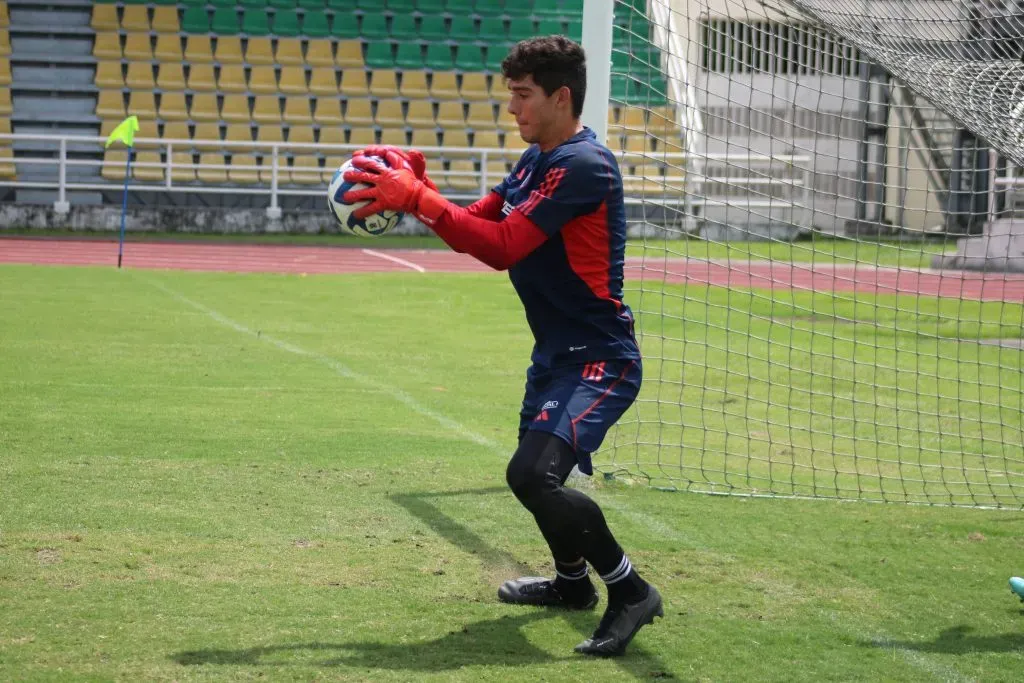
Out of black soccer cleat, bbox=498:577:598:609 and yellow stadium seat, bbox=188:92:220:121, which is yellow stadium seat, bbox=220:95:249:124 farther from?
black soccer cleat, bbox=498:577:598:609

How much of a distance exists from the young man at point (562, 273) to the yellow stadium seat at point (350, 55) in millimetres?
21359

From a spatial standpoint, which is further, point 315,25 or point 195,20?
point 315,25

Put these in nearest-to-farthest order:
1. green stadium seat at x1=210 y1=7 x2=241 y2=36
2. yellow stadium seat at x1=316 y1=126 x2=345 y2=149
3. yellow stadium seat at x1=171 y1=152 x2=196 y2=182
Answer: yellow stadium seat at x1=171 y1=152 x2=196 y2=182, yellow stadium seat at x1=316 y1=126 x2=345 y2=149, green stadium seat at x1=210 y1=7 x2=241 y2=36

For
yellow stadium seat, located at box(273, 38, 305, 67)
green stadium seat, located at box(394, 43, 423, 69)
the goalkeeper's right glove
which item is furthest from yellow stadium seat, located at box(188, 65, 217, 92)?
the goalkeeper's right glove

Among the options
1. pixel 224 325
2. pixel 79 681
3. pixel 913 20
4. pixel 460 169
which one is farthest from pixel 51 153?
pixel 79 681

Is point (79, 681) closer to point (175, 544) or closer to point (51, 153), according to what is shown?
point (175, 544)

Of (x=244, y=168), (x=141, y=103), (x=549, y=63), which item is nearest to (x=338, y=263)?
(x=244, y=168)

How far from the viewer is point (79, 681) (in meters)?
3.68

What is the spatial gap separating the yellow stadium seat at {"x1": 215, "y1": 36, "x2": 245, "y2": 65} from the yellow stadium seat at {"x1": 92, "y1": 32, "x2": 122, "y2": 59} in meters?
1.90

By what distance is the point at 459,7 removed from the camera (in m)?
26.0

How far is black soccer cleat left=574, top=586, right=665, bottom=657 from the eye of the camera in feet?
13.6

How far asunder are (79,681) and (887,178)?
2073 centimetres

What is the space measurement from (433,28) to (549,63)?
73.3 ft

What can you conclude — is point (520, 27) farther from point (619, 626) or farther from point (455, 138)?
point (619, 626)
